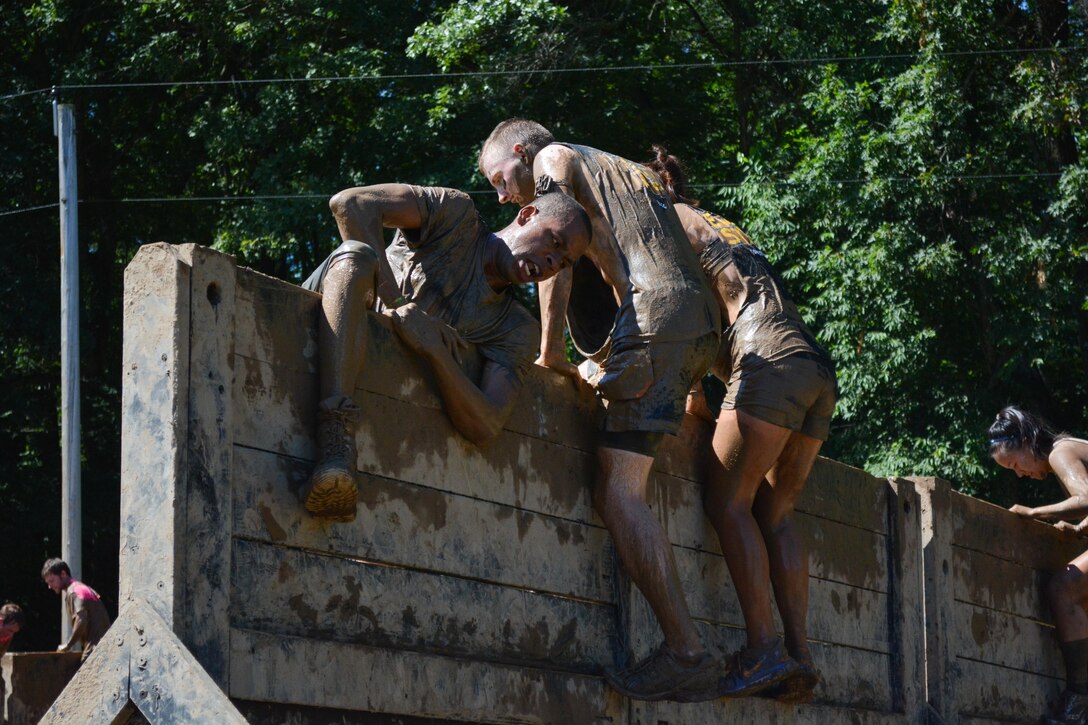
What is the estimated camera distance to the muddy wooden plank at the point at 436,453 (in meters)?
4.25

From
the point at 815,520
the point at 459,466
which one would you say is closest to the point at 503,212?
the point at 815,520

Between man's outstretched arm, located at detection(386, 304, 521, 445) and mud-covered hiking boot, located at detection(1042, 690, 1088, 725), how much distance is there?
216 inches

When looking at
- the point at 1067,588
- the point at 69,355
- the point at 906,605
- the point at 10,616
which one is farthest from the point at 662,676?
the point at 69,355

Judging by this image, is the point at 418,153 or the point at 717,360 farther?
the point at 418,153

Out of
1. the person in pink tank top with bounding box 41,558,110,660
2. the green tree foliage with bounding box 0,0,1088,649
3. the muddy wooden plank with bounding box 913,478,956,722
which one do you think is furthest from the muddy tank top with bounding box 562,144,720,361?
the green tree foliage with bounding box 0,0,1088,649

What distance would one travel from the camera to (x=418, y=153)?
1830cm

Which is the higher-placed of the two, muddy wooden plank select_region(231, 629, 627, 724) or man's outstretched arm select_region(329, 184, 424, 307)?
man's outstretched arm select_region(329, 184, 424, 307)

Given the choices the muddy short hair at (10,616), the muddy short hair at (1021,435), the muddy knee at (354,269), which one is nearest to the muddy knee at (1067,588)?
the muddy short hair at (1021,435)

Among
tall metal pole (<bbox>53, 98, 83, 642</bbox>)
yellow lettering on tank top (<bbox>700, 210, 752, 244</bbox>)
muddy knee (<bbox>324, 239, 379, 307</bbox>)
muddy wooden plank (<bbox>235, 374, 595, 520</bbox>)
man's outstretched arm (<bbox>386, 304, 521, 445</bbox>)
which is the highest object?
tall metal pole (<bbox>53, 98, 83, 642</bbox>)

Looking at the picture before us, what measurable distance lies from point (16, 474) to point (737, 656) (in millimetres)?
15554

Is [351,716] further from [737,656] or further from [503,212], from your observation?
[503,212]

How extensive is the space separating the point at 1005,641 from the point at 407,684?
17.5 feet

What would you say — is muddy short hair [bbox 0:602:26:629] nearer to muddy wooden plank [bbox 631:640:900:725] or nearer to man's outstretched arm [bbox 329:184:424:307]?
muddy wooden plank [bbox 631:640:900:725]

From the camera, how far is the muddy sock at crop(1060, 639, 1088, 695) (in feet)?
30.4
